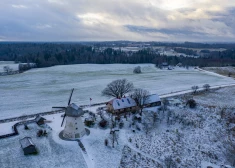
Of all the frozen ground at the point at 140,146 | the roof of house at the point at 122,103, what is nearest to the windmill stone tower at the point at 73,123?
the frozen ground at the point at 140,146

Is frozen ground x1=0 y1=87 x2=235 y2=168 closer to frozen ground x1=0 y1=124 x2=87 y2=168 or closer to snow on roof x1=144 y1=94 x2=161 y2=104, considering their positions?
frozen ground x1=0 y1=124 x2=87 y2=168

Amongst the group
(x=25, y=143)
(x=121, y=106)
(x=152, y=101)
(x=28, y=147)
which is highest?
(x=152, y=101)

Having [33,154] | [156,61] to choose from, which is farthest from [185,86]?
[156,61]

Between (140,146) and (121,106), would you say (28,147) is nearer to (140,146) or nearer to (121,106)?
(140,146)

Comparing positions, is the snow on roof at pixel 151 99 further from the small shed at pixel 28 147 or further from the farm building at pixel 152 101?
the small shed at pixel 28 147

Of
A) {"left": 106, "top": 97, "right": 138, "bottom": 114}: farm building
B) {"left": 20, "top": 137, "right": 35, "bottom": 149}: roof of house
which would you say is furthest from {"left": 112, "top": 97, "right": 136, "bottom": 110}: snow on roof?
{"left": 20, "top": 137, "right": 35, "bottom": 149}: roof of house

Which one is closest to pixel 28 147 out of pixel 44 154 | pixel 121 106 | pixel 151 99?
pixel 44 154

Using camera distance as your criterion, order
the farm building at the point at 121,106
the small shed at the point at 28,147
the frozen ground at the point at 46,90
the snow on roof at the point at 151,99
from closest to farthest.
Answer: the small shed at the point at 28,147
the farm building at the point at 121,106
the snow on roof at the point at 151,99
the frozen ground at the point at 46,90
